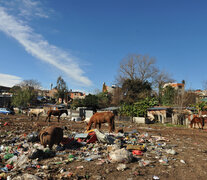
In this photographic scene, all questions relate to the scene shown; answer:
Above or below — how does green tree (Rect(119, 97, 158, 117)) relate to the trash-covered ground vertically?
above

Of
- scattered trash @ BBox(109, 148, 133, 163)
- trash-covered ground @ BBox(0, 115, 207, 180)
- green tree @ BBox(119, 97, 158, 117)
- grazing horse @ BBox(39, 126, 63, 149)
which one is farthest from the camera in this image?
green tree @ BBox(119, 97, 158, 117)

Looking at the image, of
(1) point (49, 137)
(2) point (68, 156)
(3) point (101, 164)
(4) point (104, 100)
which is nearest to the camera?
(3) point (101, 164)

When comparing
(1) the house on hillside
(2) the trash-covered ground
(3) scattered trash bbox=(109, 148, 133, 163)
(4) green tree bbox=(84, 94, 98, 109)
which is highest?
(4) green tree bbox=(84, 94, 98, 109)

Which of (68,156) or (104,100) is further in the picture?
(104,100)

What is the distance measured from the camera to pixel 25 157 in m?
5.79

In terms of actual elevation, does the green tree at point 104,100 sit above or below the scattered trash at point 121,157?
above

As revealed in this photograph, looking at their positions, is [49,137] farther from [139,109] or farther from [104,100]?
[104,100]

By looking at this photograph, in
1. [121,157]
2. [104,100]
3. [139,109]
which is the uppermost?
[104,100]

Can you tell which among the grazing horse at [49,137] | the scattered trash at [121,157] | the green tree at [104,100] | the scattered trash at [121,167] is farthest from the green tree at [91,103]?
the scattered trash at [121,167]

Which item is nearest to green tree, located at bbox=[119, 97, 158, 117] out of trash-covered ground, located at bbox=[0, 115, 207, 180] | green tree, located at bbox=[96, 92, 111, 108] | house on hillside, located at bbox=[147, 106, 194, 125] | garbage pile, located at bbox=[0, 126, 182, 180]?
house on hillside, located at bbox=[147, 106, 194, 125]

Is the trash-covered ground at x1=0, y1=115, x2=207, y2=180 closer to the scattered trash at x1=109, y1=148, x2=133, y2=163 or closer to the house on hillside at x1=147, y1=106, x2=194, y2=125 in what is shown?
the scattered trash at x1=109, y1=148, x2=133, y2=163

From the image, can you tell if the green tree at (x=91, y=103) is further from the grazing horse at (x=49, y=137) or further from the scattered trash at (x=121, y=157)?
the scattered trash at (x=121, y=157)

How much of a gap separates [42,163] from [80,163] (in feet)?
3.95

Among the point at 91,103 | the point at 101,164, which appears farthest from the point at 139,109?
the point at 101,164
